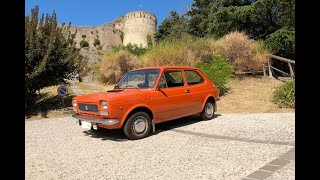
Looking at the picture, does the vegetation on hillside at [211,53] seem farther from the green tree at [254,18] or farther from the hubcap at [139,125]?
the hubcap at [139,125]

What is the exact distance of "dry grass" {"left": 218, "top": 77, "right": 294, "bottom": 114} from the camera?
960 centimetres

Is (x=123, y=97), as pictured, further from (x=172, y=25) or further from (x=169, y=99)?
(x=172, y=25)

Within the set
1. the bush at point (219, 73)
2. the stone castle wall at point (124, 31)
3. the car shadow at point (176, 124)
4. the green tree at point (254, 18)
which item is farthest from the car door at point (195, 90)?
the stone castle wall at point (124, 31)

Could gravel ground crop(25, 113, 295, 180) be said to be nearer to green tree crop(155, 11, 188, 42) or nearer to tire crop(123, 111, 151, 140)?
tire crop(123, 111, 151, 140)

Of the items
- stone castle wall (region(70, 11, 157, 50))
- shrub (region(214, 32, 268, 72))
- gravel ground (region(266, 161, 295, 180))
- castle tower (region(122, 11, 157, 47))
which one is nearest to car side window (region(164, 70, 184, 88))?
gravel ground (region(266, 161, 295, 180))

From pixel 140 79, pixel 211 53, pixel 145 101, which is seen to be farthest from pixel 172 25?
pixel 145 101

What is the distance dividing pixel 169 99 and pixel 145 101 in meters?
0.71

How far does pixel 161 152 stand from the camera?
5148 millimetres

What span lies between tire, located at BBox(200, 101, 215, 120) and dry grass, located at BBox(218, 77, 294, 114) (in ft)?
4.76

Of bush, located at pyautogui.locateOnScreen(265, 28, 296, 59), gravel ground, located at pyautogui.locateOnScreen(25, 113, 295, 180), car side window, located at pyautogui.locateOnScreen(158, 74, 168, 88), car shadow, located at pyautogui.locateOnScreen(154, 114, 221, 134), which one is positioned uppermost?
bush, located at pyautogui.locateOnScreen(265, 28, 296, 59)

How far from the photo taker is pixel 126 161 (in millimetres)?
4727

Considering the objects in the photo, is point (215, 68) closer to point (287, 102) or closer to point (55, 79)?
point (287, 102)

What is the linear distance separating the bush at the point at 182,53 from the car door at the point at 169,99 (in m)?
8.14
